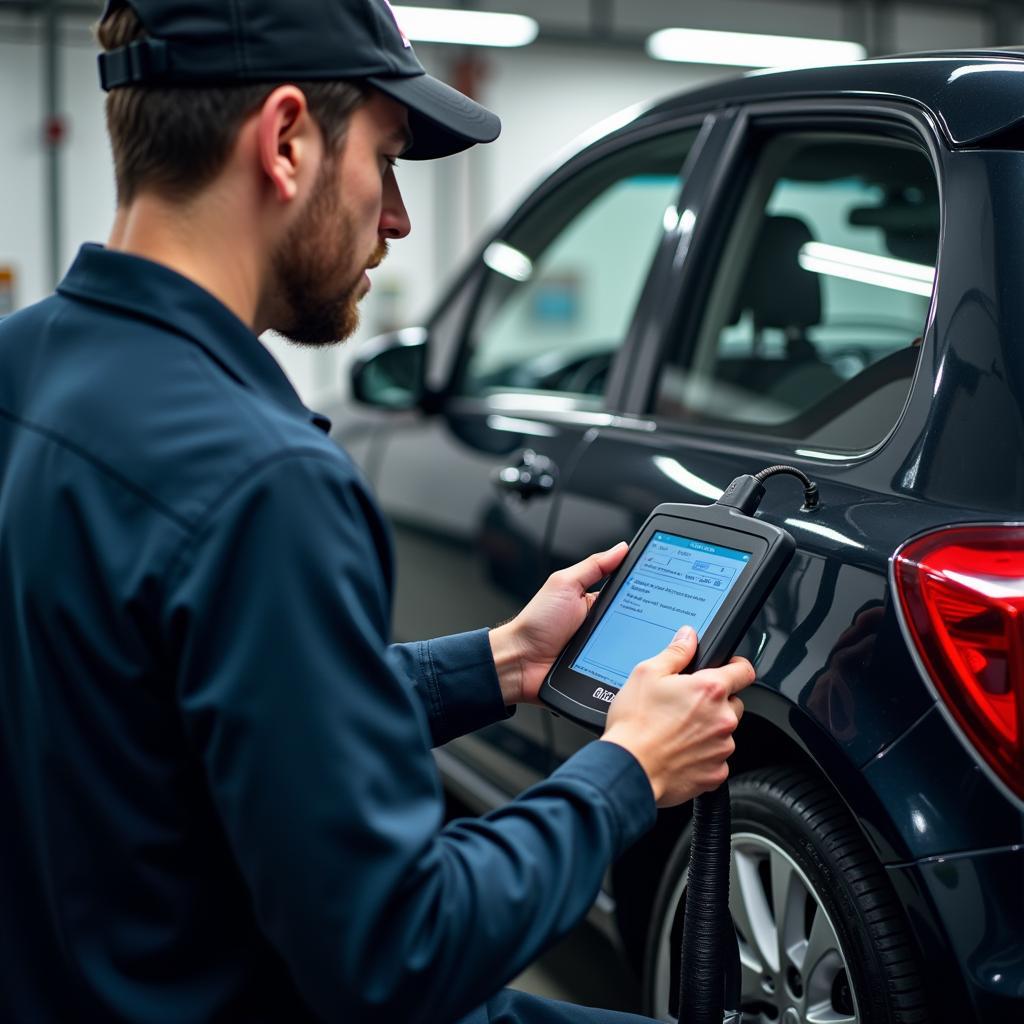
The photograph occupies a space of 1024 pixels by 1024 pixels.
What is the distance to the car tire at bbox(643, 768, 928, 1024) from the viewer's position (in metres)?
1.46

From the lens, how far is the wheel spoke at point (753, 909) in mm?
1691

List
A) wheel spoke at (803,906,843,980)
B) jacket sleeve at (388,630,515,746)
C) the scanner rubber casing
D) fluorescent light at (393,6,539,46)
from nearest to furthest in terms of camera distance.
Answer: the scanner rubber casing → jacket sleeve at (388,630,515,746) → wheel spoke at (803,906,843,980) → fluorescent light at (393,6,539,46)

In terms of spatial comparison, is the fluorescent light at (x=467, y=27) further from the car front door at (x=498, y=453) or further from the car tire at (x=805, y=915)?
the car tire at (x=805, y=915)

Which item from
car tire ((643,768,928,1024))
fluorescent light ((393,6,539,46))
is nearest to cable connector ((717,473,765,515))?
car tire ((643,768,928,1024))

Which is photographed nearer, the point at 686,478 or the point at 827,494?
the point at 827,494

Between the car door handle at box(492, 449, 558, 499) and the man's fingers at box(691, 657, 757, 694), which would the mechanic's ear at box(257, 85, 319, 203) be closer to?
the man's fingers at box(691, 657, 757, 694)

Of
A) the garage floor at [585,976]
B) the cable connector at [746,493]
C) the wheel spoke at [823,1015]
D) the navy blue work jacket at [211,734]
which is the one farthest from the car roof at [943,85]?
the garage floor at [585,976]

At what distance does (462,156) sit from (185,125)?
32.8 feet

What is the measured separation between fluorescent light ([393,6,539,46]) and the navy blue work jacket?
8504mm

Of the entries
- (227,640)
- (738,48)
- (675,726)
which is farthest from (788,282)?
(738,48)

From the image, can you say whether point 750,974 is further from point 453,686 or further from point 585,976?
point 585,976

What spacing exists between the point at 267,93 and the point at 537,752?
1.49 metres

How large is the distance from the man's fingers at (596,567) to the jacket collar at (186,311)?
525 millimetres

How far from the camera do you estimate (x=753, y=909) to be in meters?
1.71
